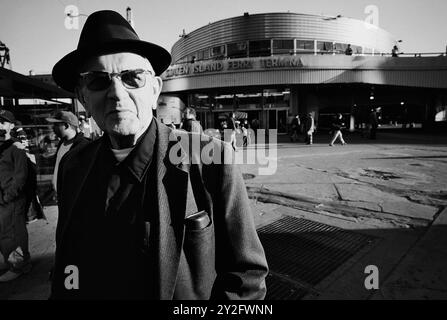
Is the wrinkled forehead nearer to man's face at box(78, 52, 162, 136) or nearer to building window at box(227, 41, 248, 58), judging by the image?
man's face at box(78, 52, 162, 136)

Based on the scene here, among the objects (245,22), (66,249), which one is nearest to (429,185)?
(66,249)

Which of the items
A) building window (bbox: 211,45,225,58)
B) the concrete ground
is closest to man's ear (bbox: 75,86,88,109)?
the concrete ground

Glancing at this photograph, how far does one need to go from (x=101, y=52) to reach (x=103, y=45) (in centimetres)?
6

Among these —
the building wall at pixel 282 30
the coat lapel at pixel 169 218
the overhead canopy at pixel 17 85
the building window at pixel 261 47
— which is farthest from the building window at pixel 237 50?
the coat lapel at pixel 169 218

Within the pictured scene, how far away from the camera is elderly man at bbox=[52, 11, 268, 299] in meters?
1.27

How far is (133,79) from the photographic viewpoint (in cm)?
155

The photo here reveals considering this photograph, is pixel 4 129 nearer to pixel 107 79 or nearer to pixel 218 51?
pixel 107 79

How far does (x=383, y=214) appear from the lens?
4.73 metres

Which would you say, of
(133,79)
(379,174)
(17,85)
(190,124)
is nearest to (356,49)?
(379,174)

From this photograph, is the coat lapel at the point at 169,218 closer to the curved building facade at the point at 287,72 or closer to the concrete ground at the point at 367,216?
the concrete ground at the point at 367,216

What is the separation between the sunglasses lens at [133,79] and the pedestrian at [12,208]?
2718mm

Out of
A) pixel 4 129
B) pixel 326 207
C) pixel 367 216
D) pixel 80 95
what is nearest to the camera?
pixel 80 95
